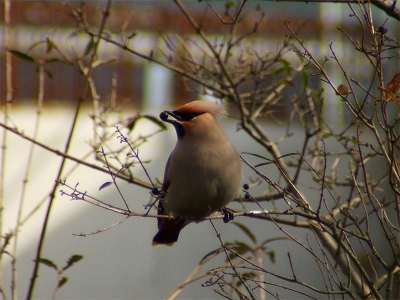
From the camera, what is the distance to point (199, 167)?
8.88 feet

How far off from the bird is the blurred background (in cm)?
373

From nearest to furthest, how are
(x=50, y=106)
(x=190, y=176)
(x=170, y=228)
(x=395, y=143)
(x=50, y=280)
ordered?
(x=395, y=143) < (x=190, y=176) < (x=170, y=228) < (x=50, y=280) < (x=50, y=106)

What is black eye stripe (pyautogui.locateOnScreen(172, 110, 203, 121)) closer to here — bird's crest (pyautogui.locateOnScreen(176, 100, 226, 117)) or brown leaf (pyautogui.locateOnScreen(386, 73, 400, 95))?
bird's crest (pyautogui.locateOnScreen(176, 100, 226, 117))

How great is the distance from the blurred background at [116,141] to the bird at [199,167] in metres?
3.73

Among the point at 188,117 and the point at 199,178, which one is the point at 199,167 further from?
the point at 188,117

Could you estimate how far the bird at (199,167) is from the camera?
2.71 meters

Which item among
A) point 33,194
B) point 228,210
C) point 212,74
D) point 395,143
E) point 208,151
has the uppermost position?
point 33,194

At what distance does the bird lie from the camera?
2709 mm

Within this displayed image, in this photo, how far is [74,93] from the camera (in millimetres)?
Result: 7219

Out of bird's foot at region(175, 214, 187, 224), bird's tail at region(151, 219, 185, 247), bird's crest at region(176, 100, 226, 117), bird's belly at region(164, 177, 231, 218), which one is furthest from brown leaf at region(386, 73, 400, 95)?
bird's tail at region(151, 219, 185, 247)

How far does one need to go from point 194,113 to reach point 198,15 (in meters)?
4.70

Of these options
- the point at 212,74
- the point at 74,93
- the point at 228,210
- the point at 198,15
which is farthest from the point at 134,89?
the point at 228,210

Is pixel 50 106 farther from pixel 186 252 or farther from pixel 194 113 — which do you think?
pixel 194 113

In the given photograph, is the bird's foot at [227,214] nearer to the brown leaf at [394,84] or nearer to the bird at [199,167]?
the bird at [199,167]
